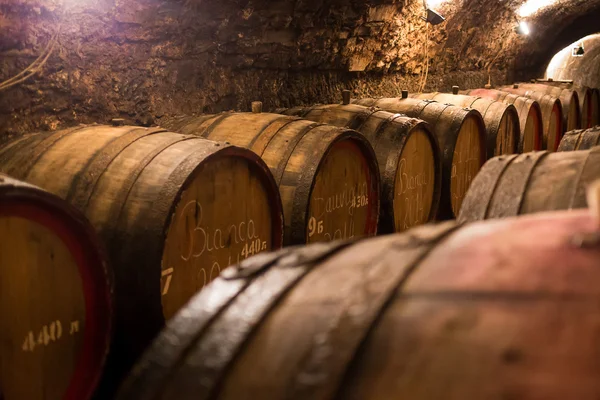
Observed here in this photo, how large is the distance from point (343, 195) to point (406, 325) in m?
2.46

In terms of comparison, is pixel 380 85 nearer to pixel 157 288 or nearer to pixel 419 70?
pixel 419 70

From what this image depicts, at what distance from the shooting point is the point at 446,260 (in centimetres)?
98

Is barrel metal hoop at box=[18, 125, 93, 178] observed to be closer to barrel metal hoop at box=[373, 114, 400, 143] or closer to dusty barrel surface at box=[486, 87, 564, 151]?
barrel metal hoop at box=[373, 114, 400, 143]

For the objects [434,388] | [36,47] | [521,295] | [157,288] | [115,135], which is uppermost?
[36,47]

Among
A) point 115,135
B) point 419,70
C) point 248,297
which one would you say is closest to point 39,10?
point 115,135

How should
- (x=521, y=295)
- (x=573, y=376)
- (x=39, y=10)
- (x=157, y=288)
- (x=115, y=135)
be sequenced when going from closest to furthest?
(x=573, y=376) < (x=521, y=295) < (x=157, y=288) < (x=115, y=135) < (x=39, y=10)

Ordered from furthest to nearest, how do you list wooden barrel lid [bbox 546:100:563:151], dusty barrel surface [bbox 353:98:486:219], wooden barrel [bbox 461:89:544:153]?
1. wooden barrel lid [bbox 546:100:563:151]
2. wooden barrel [bbox 461:89:544:153]
3. dusty barrel surface [bbox 353:98:486:219]

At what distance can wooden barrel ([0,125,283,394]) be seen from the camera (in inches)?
85.2

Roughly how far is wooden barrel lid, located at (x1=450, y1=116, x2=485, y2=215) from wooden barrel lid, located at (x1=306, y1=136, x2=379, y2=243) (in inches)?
53.5

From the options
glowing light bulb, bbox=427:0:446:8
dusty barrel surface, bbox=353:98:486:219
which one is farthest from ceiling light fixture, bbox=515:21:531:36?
dusty barrel surface, bbox=353:98:486:219

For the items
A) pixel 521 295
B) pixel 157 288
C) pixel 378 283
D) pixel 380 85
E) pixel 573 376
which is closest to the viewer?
pixel 573 376

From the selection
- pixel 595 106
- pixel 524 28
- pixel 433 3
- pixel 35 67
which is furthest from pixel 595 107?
pixel 35 67

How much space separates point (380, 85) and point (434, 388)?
6029mm

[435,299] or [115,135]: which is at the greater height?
[115,135]
